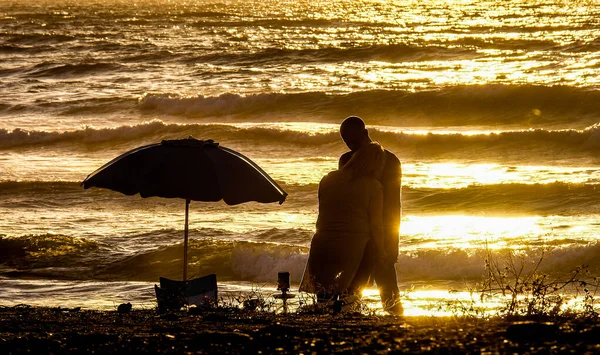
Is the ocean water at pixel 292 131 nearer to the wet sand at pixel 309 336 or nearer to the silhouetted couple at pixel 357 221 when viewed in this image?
the silhouetted couple at pixel 357 221

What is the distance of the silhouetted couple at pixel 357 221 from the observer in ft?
26.1

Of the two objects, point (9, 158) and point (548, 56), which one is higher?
point (548, 56)

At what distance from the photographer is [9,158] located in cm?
2675

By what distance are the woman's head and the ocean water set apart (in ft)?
8.19

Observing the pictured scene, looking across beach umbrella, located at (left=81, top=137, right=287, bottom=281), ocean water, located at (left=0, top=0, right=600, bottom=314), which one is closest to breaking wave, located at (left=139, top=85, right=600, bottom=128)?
ocean water, located at (left=0, top=0, right=600, bottom=314)

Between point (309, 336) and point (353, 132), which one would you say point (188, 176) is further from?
point (309, 336)

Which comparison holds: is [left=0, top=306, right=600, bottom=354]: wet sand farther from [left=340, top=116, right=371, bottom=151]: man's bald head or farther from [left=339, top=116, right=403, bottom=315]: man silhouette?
[left=340, top=116, right=371, bottom=151]: man's bald head

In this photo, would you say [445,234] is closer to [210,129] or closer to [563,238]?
[563,238]

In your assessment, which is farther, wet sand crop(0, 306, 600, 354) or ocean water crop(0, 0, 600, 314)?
ocean water crop(0, 0, 600, 314)

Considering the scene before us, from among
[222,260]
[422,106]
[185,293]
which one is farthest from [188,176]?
[422,106]

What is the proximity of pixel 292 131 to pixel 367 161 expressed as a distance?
68.0 ft

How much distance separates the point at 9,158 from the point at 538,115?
13786 millimetres

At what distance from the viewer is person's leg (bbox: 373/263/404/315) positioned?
324 inches

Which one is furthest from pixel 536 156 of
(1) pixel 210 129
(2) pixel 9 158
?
(2) pixel 9 158
